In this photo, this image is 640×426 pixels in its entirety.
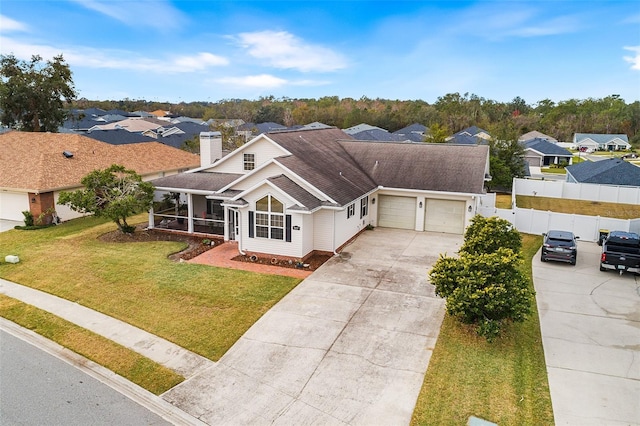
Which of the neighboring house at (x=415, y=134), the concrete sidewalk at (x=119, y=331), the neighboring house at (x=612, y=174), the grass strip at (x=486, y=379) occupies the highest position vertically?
the neighboring house at (x=415, y=134)

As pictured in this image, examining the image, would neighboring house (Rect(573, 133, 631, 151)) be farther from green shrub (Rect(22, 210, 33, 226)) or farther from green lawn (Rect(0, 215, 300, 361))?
green shrub (Rect(22, 210, 33, 226))

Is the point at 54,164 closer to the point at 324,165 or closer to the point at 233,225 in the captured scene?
the point at 233,225

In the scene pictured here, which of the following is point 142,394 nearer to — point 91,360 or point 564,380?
point 91,360

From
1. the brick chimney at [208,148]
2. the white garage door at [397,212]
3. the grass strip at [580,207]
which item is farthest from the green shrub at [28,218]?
the grass strip at [580,207]

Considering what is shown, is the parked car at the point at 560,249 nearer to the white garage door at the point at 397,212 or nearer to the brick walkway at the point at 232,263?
the white garage door at the point at 397,212

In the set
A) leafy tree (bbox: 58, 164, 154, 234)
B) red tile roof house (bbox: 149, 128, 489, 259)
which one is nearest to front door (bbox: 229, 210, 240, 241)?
red tile roof house (bbox: 149, 128, 489, 259)

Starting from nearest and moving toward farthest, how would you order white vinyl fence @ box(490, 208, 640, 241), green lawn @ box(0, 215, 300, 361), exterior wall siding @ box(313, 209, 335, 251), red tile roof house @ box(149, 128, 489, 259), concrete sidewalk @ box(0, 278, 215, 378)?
concrete sidewalk @ box(0, 278, 215, 378) < green lawn @ box(0, 215, 300, 361) < red tile roof house @ box(149, 128, 489, 259) < exterior wall siding @ box(313, 209, 335, 251) < white vinyl fence @ box(490, 208, 640, 241)
